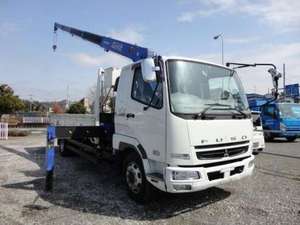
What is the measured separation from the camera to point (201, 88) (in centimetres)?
521

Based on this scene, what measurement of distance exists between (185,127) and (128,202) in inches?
76.8

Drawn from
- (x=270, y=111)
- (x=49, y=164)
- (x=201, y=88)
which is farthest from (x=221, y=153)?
(x=270, y=111)

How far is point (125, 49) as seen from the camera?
8.21m

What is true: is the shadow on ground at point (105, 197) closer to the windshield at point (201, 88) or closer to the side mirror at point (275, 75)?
the windshield at point (201, 88)

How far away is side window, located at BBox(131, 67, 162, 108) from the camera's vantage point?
5.07 meters

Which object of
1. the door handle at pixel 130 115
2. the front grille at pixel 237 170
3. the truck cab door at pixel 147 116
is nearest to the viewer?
the truck cab door at pixel 147 116

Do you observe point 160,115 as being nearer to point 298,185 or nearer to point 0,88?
point 298,185

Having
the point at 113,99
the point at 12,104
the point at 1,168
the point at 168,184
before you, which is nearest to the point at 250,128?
the point at 168,184

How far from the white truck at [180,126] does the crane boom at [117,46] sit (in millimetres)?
1208

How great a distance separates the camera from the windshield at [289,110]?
706 inches

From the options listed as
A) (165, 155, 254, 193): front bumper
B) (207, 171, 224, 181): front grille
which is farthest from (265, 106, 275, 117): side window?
(207, 171, 224, 181): front grille

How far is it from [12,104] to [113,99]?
1451 inches

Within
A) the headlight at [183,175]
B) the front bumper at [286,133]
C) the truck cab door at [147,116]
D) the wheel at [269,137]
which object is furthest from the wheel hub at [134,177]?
the wheel at [269,137]

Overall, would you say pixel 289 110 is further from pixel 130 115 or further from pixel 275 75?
pixel 130 115
